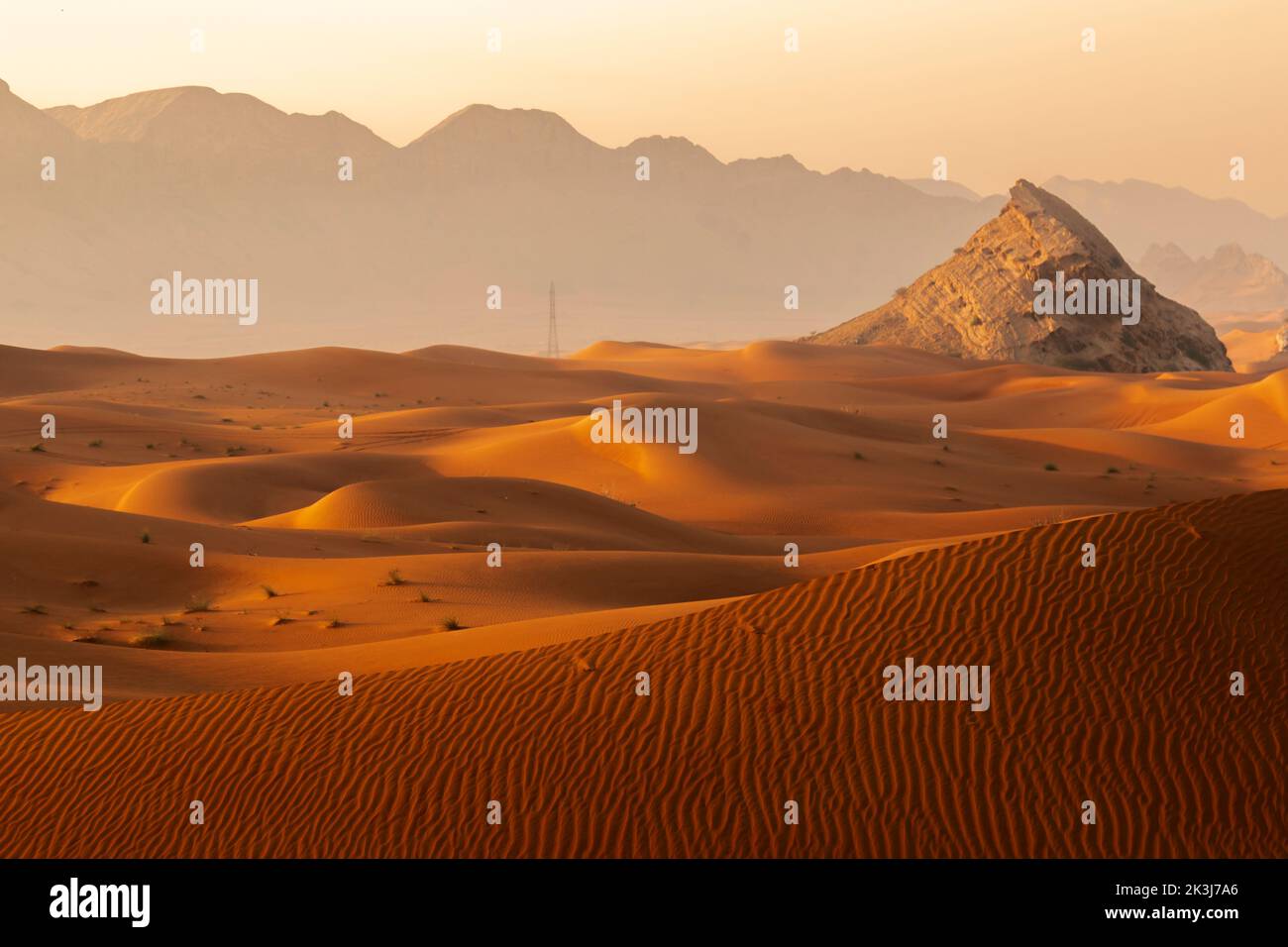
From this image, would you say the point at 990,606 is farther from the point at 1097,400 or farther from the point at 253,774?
the point at 1097,400

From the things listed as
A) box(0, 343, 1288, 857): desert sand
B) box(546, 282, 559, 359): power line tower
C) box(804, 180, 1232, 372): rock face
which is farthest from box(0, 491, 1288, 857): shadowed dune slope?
box(546, 282, 559, 359): power line tower

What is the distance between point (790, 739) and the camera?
7.10m

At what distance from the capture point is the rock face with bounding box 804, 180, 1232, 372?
50.3 metres

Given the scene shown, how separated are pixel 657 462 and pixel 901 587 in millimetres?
21548

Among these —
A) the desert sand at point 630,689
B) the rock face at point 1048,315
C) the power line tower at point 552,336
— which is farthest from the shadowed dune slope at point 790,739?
the power line tower at point 552,336

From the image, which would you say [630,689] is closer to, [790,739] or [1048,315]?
[790,739]

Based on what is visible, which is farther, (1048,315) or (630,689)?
(1048,315)

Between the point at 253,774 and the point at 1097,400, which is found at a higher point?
the point at 1097,400

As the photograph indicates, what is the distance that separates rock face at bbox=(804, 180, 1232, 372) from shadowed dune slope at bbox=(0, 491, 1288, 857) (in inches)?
1725

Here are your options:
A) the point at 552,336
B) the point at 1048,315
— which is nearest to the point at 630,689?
the point at 1048,315

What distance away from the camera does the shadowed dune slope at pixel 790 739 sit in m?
6.59

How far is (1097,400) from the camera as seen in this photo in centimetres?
4472

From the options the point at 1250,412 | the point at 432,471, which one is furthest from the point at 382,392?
the point at 1250,412

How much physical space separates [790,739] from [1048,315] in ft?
159
